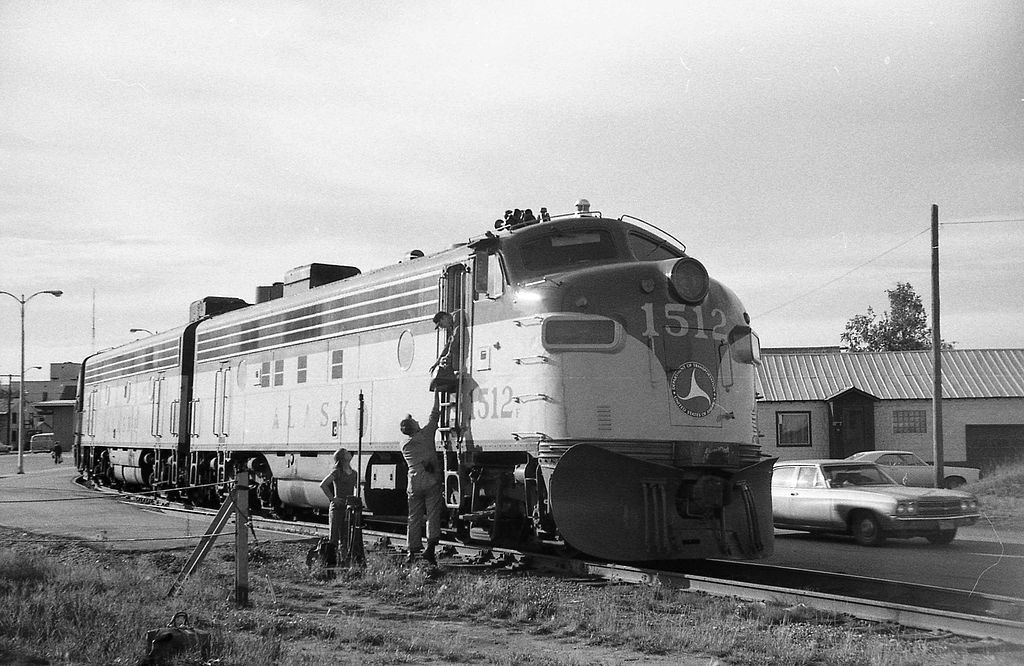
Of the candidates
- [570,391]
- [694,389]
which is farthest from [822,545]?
[570,391]

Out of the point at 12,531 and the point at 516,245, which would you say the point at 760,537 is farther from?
the point at 12,531

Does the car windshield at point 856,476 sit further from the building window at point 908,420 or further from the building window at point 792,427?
the building window at point 908,420

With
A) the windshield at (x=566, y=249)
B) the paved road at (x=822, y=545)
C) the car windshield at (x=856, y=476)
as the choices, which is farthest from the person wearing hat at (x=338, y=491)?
the car windshield at (x=856, y=476)

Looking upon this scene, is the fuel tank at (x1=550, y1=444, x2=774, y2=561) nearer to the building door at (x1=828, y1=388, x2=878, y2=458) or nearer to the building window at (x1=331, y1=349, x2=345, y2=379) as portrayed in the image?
the building window at (x1=331, y1=349, x2=345, y2=379)

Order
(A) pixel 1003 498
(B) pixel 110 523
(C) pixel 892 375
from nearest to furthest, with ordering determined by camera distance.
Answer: (B) pixel 110 523
(A) pixel 1003 498
(C) pixel 892 375

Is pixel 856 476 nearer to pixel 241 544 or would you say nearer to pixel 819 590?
pixel 819 590

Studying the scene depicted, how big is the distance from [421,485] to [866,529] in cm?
847

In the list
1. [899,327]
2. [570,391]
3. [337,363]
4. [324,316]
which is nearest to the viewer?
[570,391]

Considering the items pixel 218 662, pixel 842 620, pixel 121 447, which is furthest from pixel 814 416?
pixel 218 662

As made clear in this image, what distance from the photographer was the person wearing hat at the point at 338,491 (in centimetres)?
1201

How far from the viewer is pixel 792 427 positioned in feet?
124

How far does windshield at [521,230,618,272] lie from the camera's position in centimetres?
1159

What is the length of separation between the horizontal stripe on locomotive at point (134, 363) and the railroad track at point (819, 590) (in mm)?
11615

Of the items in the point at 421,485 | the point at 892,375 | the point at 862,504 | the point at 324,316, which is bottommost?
the point at 862,504
